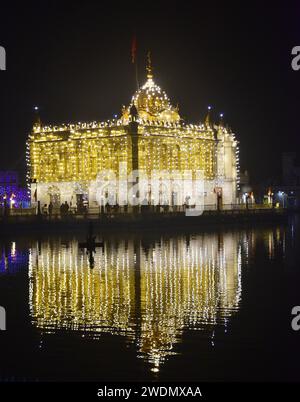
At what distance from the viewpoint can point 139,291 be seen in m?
23.7

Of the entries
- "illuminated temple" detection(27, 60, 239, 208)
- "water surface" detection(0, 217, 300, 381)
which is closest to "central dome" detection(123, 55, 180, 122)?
"illuminated temple" detection(27, 60, 239, 208)

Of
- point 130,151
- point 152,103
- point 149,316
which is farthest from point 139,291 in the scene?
point 152,103

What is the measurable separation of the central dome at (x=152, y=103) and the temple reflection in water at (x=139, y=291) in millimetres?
31649

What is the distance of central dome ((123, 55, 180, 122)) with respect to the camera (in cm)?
6954

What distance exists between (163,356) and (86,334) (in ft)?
8.26

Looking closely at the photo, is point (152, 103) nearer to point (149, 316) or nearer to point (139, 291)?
point (139, 291)

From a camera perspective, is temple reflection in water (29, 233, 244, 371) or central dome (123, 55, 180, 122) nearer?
temple reflection in water (29, 233, 244, 371)

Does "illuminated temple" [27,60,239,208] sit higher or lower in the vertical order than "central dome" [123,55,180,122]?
lower

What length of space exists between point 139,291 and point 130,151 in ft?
138

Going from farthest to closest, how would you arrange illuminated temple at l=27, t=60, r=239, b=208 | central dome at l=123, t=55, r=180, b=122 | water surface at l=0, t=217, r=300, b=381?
1. central dome at l=123, t=55, r=180, b=122
2. illuminated temple at l=27, t=60, r=239, b=208
3. water surface at l=0, t=217, r=300, b=381

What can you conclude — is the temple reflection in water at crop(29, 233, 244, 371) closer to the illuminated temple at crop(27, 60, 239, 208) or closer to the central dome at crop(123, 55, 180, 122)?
the illuminated temple at crop(27, 60, 239, 208)

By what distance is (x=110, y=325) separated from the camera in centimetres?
1845

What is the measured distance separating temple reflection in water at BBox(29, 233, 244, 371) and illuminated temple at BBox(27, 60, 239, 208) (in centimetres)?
2749

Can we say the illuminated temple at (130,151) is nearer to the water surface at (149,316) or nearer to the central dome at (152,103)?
the central dome at (152,103)
